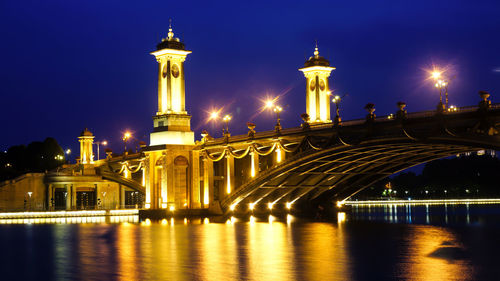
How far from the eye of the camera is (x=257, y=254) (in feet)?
128

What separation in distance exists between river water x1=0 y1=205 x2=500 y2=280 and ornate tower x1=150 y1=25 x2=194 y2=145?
2316 cm

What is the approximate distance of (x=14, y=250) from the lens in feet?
152

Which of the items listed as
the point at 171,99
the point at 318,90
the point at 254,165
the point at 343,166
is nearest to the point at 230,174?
the point at 254,165

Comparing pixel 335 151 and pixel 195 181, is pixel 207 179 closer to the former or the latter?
pixel 195 181

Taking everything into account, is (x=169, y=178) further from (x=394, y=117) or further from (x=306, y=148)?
(x=394, y=117)

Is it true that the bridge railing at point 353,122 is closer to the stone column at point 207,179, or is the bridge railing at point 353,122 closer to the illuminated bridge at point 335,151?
the illuminated bridge at point 335,151

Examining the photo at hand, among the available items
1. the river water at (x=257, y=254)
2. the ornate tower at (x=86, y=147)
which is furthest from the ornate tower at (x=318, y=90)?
the ornate tower at (x=86, y=147)

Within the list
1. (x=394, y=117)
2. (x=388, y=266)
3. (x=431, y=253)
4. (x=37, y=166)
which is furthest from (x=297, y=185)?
(x=37, y=166)

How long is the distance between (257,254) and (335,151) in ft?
95.5

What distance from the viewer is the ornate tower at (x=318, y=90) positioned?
86.8 meters

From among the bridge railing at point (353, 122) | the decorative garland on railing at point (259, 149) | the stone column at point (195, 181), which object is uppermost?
the bridge railing at point (353, 122)

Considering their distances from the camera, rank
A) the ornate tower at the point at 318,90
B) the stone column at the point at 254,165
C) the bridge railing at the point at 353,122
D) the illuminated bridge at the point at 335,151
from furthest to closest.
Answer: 1. the ornate tower at the point at 318,90
2. the stone column at the point at 254,165
3. the illuminated bridge at the point at 335,151
4. the bridge railing at the point at 353,122

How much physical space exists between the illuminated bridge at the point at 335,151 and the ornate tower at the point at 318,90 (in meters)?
7.10

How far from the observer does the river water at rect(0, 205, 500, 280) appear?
104 ft
